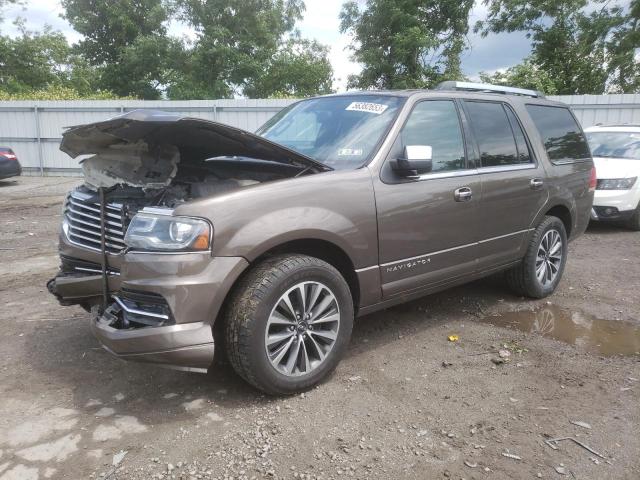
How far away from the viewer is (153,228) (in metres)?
2.66

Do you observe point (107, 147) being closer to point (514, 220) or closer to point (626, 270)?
point (514, 220)

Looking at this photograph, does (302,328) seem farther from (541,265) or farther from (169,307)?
(541,265)

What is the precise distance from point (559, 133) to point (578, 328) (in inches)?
75.4

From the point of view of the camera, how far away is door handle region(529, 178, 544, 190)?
4.41 metres

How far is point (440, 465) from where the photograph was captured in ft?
8.04

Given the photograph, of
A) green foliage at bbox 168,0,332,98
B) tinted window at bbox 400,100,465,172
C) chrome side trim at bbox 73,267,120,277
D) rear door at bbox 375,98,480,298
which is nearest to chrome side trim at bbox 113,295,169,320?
chrome side trim at bbox 73,267,120,277

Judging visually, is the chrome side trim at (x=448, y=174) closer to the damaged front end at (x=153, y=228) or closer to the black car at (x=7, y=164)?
the damaged front end at (x=153, y=228)

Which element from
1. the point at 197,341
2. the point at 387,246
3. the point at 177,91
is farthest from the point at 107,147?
the point at 177,91

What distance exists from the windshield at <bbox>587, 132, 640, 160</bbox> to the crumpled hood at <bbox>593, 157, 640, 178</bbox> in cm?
23

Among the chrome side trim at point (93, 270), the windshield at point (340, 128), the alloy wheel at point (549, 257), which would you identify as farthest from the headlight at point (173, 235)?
the alloy wheel at point (549, 257)

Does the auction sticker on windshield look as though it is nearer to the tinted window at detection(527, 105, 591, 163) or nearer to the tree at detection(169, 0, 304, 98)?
the tinted window at detection(527, 105, 591, 163)

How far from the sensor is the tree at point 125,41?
84.3 ft

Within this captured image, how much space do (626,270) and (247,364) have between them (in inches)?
205

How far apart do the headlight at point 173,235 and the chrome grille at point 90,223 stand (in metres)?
0.38
